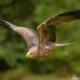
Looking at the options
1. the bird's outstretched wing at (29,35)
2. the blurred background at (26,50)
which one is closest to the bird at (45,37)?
the bird's outstretched wing at (29,35)

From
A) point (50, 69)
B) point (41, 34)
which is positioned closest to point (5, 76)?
point (50, 69)

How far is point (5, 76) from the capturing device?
29.1 feet

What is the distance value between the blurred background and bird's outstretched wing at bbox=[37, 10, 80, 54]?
3654 mm

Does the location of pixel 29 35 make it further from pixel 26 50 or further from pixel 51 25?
pixel 26 50

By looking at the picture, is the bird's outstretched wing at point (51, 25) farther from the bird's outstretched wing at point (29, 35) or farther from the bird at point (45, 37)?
the bird's outstretched wing at point (29, 35)

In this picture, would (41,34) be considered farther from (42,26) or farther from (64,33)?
(64,33)

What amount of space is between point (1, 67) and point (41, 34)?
5.91 meters

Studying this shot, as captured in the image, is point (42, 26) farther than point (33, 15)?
No

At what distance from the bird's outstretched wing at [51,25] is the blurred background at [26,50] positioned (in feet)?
12.0

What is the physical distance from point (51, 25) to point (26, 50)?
503cm

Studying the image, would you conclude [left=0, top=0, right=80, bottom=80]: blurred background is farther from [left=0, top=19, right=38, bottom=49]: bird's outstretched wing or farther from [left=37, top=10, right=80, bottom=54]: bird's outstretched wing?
[left=37, top=10, right=80, bottom=54]: bird's outstretched wing

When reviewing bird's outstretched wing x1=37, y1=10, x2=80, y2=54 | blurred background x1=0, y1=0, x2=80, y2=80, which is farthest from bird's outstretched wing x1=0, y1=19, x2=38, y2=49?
blurred background x1=0, y1=0, x2=80, y2=80

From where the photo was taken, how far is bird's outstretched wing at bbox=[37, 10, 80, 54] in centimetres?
335

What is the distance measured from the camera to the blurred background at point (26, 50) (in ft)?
25.2
